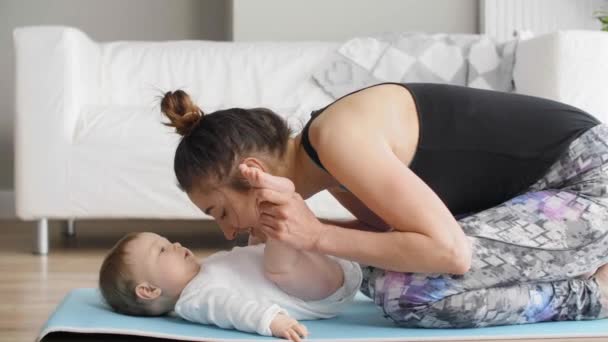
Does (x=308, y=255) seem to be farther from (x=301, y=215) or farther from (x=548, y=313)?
(x=548, y=313)

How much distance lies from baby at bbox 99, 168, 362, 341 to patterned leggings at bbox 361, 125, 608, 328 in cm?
9

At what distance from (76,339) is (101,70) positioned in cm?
234

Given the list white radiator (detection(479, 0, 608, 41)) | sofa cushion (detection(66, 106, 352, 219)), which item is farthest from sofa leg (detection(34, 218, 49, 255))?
white radiator (detection(479, 0, 608, 41))

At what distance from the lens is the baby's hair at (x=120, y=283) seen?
1.72m

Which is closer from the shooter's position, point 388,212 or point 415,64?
point 388,212

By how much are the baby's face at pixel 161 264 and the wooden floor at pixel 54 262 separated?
0.13 m

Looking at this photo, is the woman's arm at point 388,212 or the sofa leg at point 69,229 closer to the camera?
the woman's arm at point 388,212

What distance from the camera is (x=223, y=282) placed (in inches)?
68.0

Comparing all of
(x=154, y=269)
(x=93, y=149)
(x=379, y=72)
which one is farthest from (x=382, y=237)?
(x=379, y=72)

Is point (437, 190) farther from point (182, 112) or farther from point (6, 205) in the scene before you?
point (6, 205)

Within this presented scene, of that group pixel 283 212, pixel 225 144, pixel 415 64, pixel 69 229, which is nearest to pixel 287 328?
pixel 283 212

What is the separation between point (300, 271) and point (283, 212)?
0.69ft

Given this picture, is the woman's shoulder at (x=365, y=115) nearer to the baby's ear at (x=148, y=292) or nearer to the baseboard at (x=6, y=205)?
the baby's ear at (x=148, y=292)

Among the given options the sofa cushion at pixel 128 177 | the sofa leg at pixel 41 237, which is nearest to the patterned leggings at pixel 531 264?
the sofa cushion at pixel 128 177
